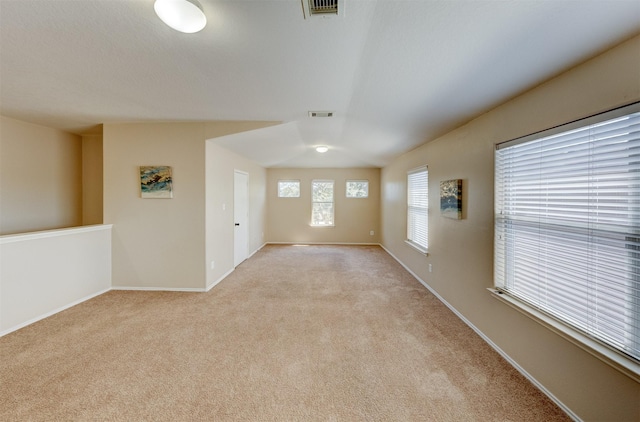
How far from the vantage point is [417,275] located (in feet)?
14.3

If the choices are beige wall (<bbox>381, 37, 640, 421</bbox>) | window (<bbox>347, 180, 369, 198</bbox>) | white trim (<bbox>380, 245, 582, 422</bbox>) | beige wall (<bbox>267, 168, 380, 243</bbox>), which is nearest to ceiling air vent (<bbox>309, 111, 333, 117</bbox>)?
beige wall (<bbox>381, 37, 640, 421</bbox>)

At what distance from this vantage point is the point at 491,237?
240 centimetres

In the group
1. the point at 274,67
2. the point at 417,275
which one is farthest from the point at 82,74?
the point at 417,275

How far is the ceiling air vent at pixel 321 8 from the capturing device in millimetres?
1439

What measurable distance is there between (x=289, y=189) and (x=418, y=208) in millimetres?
4309

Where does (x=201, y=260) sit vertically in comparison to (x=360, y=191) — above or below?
below

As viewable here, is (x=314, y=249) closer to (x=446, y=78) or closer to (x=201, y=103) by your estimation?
(x=201, y=103)

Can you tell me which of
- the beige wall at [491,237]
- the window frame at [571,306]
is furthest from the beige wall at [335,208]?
the window frame at [571,306]

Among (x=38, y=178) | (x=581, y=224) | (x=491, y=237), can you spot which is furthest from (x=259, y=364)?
(x=38, y=178)

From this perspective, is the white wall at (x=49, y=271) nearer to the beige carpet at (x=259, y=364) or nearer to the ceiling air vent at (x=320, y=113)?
the beige carpet at (x=259, y=364)

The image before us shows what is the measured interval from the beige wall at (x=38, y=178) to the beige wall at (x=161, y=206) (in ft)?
3.54

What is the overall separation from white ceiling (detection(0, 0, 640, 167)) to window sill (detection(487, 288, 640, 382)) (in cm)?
177

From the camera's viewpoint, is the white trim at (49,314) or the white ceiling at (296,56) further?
the white trim at (49,314)

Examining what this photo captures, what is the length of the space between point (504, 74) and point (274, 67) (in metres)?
1.84
